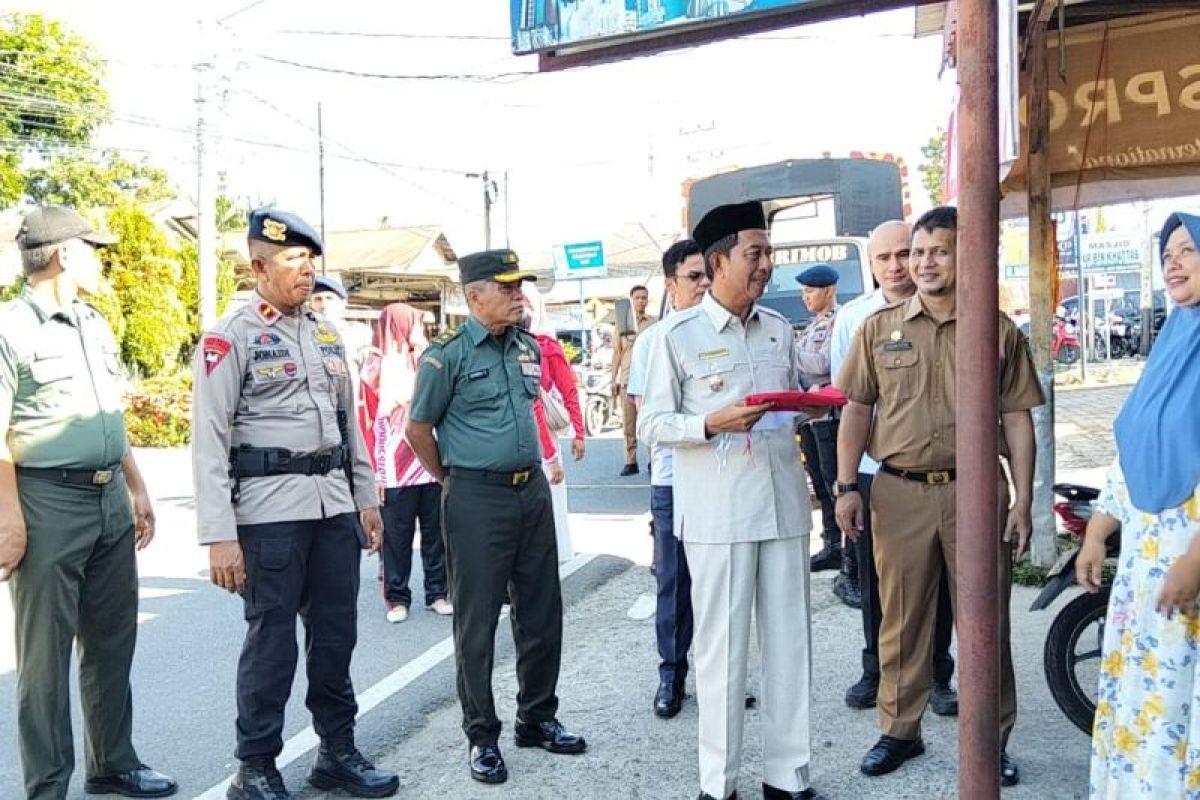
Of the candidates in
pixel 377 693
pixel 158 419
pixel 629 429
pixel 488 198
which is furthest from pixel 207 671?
pixel 488 198

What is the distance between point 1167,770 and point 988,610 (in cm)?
92

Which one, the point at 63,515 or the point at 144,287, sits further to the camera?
the point at 144,287

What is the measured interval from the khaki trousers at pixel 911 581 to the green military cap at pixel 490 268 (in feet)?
5.13

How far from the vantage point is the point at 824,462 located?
22.1ft

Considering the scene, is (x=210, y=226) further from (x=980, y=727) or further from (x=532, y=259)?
(x=532, y=259)

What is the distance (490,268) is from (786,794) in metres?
2.15

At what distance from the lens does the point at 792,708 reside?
11.4 feet

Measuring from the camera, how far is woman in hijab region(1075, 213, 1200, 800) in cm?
262

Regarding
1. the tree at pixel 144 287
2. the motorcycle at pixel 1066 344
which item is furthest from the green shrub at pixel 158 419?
the motorcycle at pixel 1066 344

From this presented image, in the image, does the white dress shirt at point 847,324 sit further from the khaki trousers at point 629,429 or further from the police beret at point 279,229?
the khaki trousers at point 629,429

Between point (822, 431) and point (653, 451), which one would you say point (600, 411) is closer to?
point (822, 431)

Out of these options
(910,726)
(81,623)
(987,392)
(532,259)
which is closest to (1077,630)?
(910,726)

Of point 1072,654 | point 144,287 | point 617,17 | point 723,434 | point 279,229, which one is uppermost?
point 144,287

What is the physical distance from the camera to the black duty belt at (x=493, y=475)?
3914 mm
